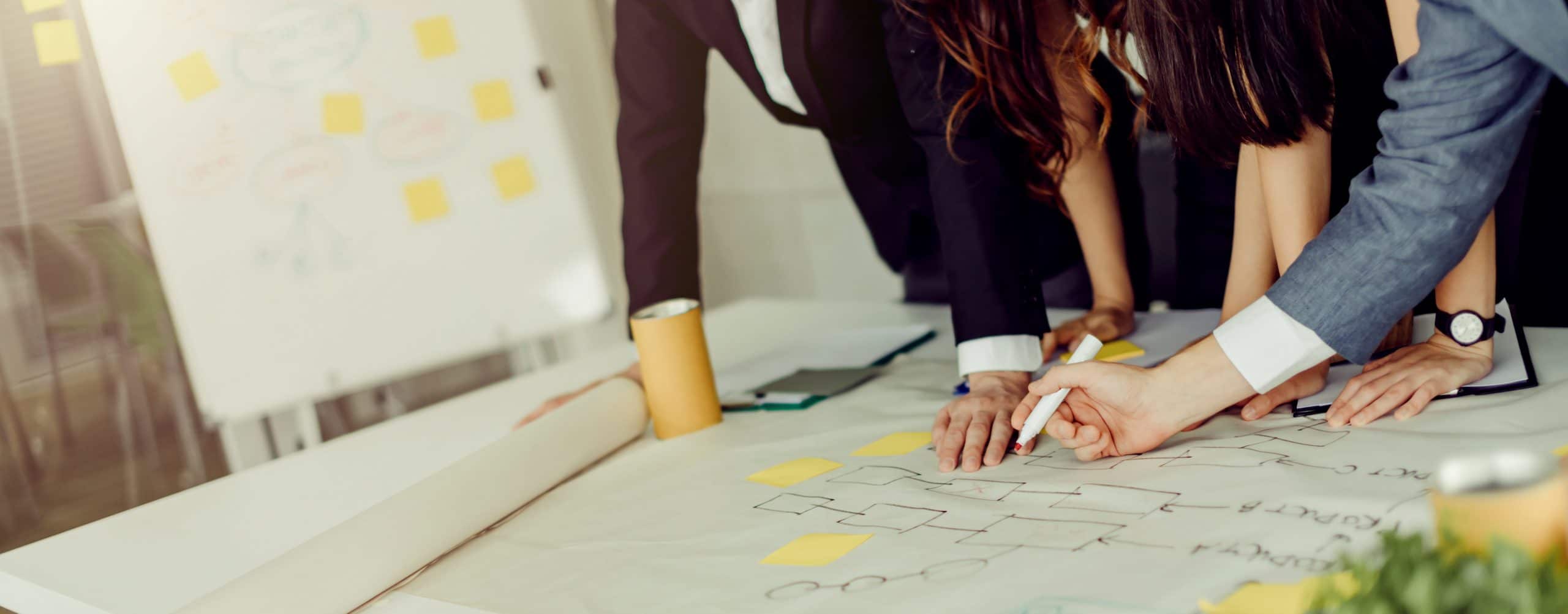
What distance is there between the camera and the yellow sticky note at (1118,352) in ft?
3.67

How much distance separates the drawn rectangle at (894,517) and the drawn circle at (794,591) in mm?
91

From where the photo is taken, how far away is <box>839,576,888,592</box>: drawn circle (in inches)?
26.6

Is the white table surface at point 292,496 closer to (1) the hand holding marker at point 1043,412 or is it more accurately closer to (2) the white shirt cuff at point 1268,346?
(2) the white shirt cuff at point 1268,346

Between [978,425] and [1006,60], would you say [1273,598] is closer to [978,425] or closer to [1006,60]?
[978,425]

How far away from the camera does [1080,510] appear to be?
732mm

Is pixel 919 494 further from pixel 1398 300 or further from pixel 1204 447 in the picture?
pixel 1398 300

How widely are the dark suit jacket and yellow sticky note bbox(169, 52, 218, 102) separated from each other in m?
0.79

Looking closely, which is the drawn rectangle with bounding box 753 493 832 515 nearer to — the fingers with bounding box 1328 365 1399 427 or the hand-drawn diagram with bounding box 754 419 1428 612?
the hand-drawn diagram with bounding box 754 419 1428 612

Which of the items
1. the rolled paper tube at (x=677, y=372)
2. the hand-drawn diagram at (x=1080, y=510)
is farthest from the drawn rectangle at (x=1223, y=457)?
the rolled paper tube at (x=677, y=372)

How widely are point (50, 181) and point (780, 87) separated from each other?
6.69 feet

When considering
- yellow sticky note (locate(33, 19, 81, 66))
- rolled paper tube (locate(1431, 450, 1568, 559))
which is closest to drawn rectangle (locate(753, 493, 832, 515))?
rolled paper tube (locate(1431, 450, 1568, 559))

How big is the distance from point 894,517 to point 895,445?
188 millimetres

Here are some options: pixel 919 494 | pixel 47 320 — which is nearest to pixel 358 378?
pixel 47 320

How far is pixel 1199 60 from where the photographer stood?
0.90 metres
